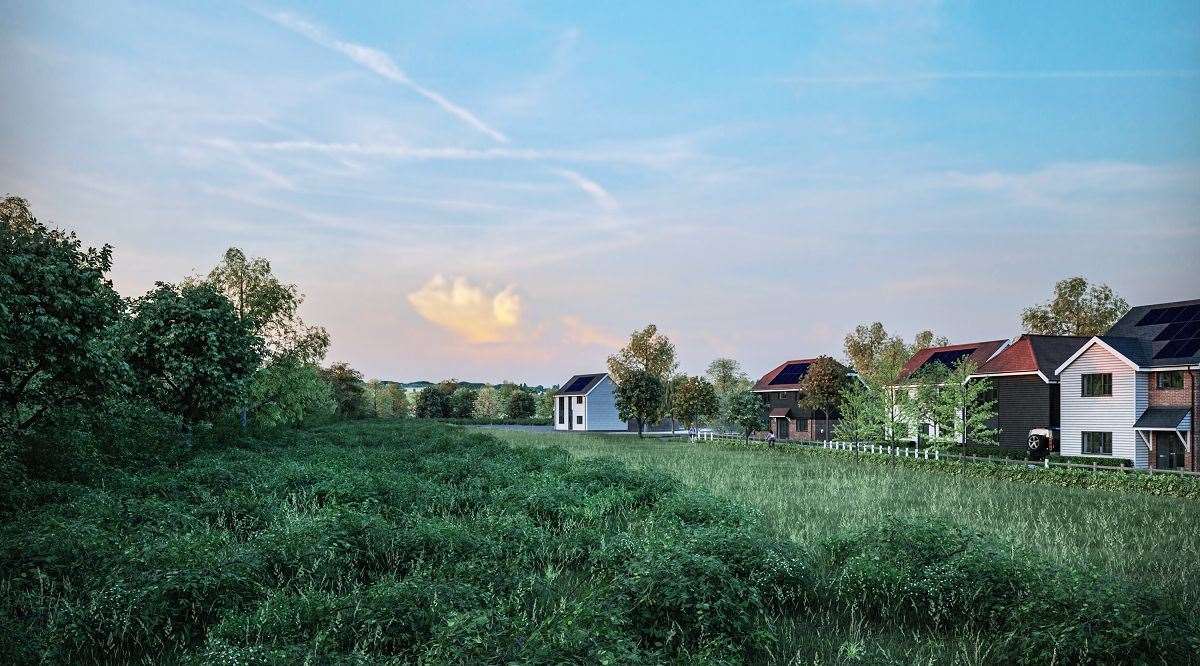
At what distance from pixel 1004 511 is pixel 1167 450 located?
77.9 feet

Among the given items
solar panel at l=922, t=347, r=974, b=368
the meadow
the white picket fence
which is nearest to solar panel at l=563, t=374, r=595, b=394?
the white picket fence

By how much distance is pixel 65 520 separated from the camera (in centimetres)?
1343

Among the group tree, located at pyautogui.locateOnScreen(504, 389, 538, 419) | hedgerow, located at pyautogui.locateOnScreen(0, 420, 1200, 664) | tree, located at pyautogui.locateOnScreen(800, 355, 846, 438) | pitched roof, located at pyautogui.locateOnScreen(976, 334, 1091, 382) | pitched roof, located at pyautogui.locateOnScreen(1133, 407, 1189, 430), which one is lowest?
tree, located at pyautogui.locateOnScreen(504, 389, 538, 419)

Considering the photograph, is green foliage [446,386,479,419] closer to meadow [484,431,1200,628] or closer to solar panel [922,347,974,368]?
solar panel [922,347,974,368]

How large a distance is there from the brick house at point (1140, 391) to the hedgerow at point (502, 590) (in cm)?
3258

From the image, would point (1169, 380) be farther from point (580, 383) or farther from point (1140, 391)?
point (580, 383)

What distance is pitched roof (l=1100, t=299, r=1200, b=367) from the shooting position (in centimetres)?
3594

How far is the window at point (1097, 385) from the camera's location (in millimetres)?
38562

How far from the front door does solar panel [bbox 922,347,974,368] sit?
15863mm

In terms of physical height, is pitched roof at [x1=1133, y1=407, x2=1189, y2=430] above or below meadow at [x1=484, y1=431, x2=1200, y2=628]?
above

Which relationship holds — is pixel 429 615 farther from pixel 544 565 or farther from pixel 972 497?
pixel 972 497

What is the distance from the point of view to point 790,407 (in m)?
A: 66.4

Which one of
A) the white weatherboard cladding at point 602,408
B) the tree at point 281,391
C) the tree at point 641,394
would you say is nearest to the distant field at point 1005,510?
the tree at point 281,391

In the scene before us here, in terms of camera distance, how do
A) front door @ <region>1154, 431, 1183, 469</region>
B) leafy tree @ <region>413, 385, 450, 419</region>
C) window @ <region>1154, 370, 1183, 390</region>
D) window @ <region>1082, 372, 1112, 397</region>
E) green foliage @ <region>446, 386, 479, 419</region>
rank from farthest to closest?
green foliage @ <region>446, 386, 479, 419</region> → leafy tree @ <region>413, 385, 450, 419</region> → window @ <region>1082, 372, 1112, 397</region> → window @ <region>1154, 370, 1183, 390</region> → front door @ <region>1154, 431, 1183, 469</region>
